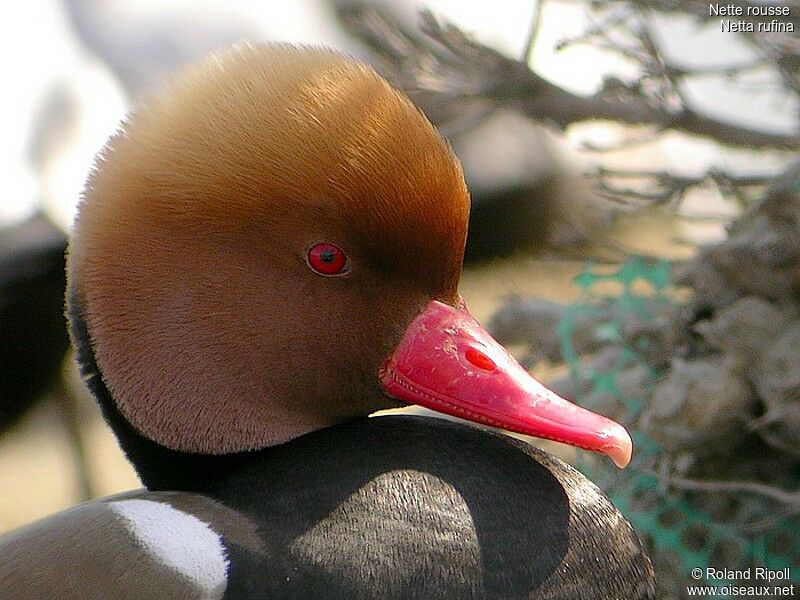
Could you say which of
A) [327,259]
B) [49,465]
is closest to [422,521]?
[327,259]

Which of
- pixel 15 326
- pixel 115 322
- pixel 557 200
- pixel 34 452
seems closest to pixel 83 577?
pixel 115 322

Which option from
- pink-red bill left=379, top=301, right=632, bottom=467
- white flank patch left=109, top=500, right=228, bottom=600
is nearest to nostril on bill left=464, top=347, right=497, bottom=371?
pink-red bill left=379, top=301, right=632, bottom=467

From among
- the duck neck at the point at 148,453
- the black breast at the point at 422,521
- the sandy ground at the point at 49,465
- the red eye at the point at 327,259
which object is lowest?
the sandy ground at the point at 49,465

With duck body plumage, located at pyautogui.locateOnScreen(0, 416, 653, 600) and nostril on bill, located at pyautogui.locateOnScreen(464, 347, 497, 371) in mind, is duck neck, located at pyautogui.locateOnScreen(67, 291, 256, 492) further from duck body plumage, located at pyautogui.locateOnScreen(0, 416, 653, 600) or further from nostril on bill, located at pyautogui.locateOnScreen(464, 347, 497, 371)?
nostril on bill, located at pyautogui.locateOnScreen(464, 347, 497, 371)

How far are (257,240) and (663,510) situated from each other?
834mm

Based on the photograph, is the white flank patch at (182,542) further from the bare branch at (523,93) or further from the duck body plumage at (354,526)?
the bare branch at (523,93)

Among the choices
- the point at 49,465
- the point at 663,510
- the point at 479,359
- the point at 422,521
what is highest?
the point at 479,359

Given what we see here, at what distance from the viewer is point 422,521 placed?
107cm

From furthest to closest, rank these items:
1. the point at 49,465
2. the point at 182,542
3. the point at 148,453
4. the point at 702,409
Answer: the point at 49,465 → the point at 702,409 → the point at 148,453 → the point at 182,542

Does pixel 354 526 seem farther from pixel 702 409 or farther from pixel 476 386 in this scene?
pixel 702 409

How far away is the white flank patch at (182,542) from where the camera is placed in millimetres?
1025

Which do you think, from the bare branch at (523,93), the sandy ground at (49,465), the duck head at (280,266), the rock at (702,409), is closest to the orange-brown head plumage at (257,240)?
the duck head at (280,266)

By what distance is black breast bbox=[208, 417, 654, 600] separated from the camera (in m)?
1.04

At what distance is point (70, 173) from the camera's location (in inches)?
108
